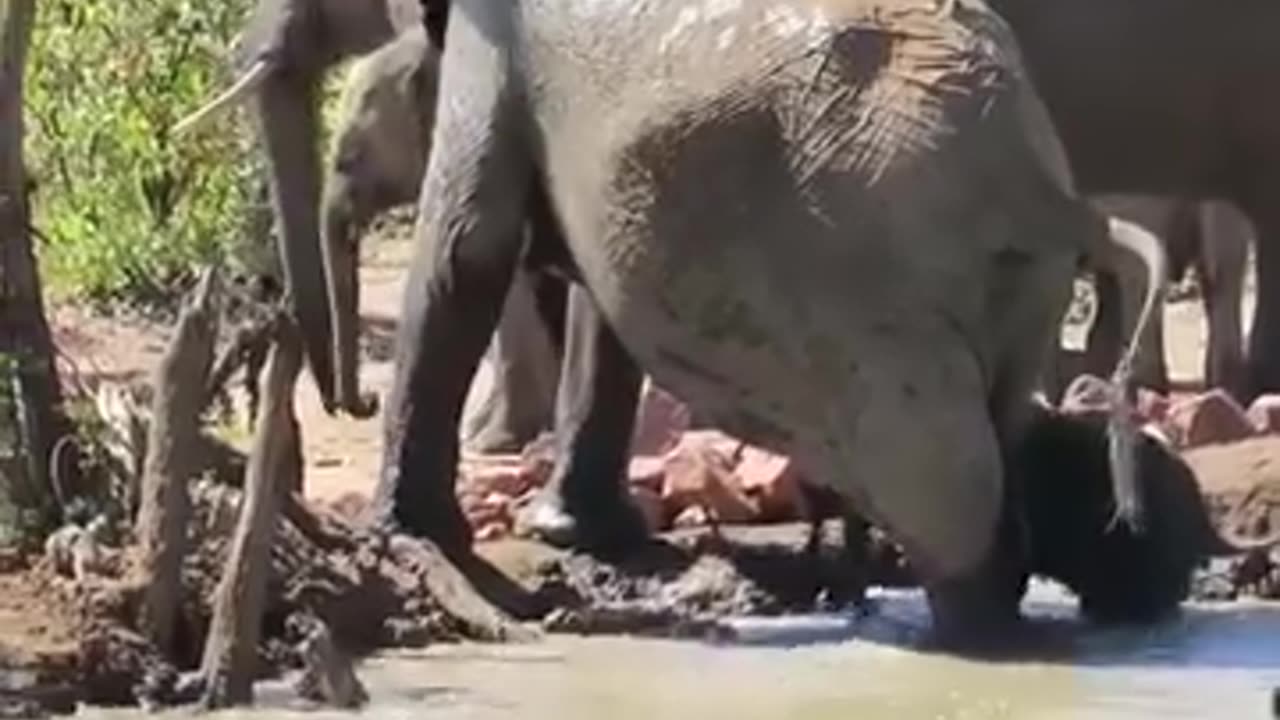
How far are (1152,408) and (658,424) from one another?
1657 millimetres

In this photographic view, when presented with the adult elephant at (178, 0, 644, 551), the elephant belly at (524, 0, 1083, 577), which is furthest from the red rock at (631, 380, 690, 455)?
the elephant belly at (524, 0, 1083, 577)

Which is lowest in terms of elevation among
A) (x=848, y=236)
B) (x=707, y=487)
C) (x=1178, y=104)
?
(x=707, y=487)

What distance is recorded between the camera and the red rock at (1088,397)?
10.0 meters

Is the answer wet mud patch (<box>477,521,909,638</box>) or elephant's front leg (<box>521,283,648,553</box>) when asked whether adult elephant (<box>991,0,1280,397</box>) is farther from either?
wet mud patch (<box>477,521,909,638</box>)

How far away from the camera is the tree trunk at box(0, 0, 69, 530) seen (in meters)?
9.40

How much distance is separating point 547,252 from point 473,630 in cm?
108

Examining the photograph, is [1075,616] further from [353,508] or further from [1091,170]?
[1091,170]

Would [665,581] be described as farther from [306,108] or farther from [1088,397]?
[306,108]

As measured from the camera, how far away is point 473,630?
938 centimetres

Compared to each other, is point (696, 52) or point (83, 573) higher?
point (696, 52)

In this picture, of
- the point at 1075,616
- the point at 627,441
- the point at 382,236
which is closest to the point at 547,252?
the point at 627,441

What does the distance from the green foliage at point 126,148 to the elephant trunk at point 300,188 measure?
440cm

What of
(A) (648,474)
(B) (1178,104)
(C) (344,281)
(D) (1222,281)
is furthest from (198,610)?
(D) (1222,281)

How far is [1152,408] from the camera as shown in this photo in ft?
37.2
